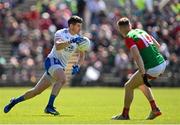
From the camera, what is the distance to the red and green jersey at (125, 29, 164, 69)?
1542 cm

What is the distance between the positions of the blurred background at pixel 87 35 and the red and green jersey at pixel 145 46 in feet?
57.4

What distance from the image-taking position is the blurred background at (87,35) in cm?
3409

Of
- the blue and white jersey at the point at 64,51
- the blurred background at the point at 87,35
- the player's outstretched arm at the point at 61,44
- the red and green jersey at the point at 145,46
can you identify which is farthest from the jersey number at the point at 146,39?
the blurred background at the point at 87,35

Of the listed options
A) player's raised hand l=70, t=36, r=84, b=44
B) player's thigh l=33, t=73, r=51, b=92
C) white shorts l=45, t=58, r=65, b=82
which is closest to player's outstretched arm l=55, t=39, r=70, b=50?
player's raised hand l=70, t=36, r=84, b=44

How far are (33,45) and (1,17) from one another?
213 centimetres

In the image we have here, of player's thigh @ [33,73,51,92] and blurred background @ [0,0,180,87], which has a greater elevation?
blurred background @ [0,0,180,87]

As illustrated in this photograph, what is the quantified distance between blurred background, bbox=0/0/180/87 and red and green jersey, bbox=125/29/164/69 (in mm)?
17500

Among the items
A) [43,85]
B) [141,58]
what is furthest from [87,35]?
[141,58]

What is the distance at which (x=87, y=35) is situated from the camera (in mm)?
34875

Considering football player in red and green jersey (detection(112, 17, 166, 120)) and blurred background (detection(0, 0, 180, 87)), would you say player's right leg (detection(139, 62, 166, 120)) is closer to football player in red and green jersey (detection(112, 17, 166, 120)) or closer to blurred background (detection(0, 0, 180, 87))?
football player in red and green jersey (detection(112, 17, 166, 120))

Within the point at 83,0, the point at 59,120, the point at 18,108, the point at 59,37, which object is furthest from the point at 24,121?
the point at 83,0

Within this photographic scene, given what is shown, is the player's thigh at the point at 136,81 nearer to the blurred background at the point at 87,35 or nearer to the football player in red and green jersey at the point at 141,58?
the football player in red and green jersey at the point at 141,58

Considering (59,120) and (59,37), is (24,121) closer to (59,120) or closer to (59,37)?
(59,120)

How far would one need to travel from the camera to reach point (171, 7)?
3750 centimetres
